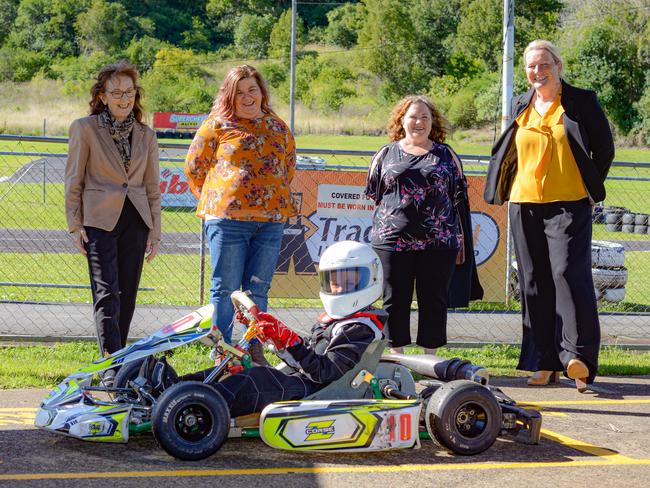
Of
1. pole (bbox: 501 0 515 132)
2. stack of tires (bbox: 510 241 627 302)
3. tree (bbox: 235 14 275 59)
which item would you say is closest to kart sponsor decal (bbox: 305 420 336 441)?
stack of tires (bbox: 510 241 627 302)

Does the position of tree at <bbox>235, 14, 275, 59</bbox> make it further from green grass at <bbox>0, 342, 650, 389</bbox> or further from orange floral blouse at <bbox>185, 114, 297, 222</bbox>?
orange floral blouse at <bbox>185, 114, 297, 222</bbox>

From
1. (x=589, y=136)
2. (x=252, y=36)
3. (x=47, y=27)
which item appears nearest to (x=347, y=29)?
(x=252, y=36)

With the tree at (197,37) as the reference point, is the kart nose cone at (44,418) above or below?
below

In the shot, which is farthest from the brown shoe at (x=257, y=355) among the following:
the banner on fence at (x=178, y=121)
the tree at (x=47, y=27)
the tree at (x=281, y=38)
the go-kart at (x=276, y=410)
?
the tree at (x=47, y=27)

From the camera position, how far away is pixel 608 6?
6469 centimetres

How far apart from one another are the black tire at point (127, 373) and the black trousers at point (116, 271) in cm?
82

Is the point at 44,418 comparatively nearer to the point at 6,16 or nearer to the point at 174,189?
the point at 174,189

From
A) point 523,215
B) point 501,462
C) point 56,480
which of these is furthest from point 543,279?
point 56,480

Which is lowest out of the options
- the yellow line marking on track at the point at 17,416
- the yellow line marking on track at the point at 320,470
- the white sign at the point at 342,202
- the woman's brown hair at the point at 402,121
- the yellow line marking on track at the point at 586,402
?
the yellow line marking on track at the point at 586,402

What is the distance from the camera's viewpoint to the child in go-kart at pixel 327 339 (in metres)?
4.97

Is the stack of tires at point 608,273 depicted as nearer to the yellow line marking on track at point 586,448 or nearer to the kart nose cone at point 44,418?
the yellow line marking on track at point 586,448

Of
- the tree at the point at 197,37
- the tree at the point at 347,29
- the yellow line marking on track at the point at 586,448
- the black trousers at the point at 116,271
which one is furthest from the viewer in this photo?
the tree at the point at 197,37

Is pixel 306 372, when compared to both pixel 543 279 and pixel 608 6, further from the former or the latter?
pixel 608 6

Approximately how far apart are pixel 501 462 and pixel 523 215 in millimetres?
2103
